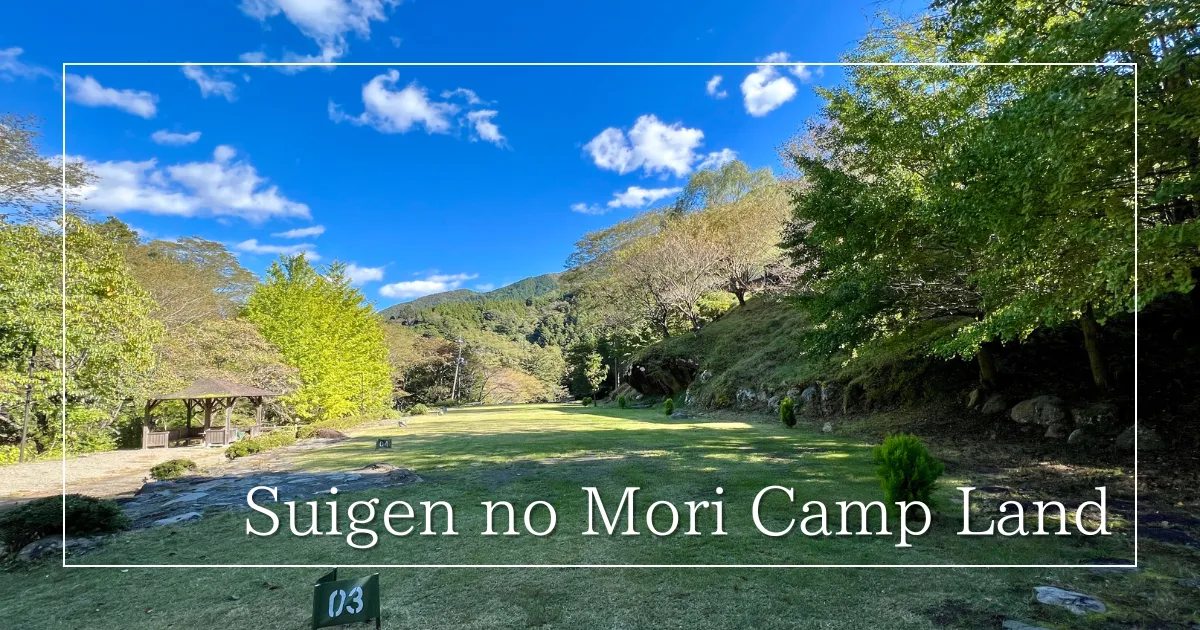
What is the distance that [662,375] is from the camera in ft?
83.6

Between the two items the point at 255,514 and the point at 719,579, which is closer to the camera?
the point at 719,579

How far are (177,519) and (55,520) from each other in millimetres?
963

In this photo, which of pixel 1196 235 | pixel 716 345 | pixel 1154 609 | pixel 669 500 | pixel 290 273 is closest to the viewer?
pixel 1154 609

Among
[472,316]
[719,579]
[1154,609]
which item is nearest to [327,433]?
[719,579]

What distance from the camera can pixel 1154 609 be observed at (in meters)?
2.88

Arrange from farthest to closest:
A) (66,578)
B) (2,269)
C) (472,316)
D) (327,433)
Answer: (472,316) < (327,433) < (2,269) < (66,578)

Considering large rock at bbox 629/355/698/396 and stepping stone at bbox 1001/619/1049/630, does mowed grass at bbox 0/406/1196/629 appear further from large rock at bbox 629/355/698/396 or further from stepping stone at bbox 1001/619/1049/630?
large rock at bbox 629/355/698/396

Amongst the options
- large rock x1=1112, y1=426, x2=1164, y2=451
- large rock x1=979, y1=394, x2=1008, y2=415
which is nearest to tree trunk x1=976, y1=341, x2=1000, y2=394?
A: large rock x1=979, y1=394, x2=1008, y2=415

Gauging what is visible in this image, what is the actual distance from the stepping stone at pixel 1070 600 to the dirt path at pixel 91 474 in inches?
393

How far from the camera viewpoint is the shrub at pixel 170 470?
789 centimetres

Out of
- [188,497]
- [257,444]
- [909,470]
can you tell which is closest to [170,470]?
[188,497]

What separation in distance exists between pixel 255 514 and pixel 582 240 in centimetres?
3119

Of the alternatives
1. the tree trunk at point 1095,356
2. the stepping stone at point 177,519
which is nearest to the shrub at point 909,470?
the tree trunk at point 1095,356

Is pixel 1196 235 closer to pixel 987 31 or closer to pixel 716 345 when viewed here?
pixel 987 31
